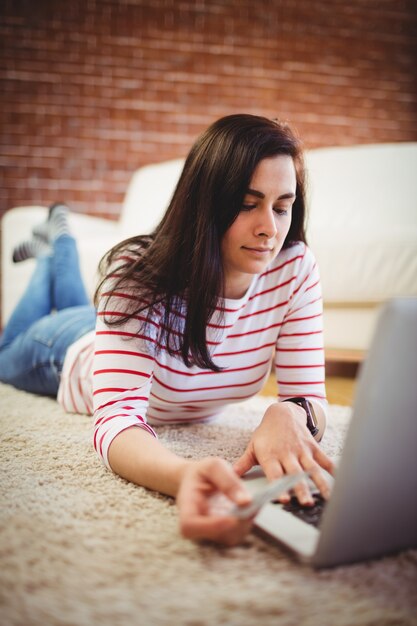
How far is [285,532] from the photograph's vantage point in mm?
590

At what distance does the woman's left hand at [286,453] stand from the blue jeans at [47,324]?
71 cm

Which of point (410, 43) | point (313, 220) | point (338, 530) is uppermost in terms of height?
point (410, 43)

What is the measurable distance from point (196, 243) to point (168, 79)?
262 centimetres

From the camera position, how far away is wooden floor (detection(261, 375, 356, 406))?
156 cm

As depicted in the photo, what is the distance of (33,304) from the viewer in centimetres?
166

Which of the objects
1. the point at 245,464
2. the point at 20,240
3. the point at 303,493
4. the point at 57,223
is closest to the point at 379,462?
the point at 303,493

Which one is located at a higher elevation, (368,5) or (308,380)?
(368,5)

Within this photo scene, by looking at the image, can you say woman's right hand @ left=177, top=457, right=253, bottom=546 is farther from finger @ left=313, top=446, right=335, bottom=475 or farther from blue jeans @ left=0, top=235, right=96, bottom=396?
blue jeans @ left=0, top=235, right=96, bottom=396

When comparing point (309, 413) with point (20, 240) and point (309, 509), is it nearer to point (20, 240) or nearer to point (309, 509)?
point (309, 509)

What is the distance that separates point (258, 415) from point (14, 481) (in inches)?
25.7

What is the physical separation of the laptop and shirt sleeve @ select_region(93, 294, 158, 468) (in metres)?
0.32

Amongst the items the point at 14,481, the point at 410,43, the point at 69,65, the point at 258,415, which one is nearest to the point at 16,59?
the point at 69,65

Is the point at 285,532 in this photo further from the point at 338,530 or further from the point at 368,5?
the point at 368,5

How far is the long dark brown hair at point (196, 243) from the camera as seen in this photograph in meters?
0.83
